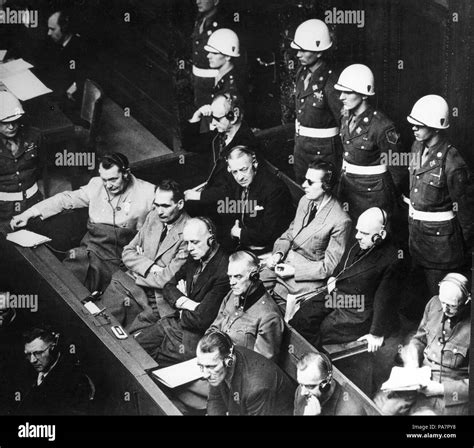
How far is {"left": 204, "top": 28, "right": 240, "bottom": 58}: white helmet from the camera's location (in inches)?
543

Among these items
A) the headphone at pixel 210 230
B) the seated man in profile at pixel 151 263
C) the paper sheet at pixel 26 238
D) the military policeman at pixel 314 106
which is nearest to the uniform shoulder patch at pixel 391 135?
the military policeman at pixel 314 106

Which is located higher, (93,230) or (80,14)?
(80,14)

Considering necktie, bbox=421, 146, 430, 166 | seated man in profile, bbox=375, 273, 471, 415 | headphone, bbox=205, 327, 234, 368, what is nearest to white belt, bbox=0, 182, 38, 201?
headphone, bbox=205, 327, 234, 368

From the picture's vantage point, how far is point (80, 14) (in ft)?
45.4

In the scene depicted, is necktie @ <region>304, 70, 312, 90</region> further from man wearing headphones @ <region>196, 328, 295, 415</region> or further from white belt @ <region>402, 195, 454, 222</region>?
man wearing headphones @ <region>196, 328, 295, 415</region>

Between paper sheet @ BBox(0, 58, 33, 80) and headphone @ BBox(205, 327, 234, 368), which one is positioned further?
paper sheet @ BBox(0, 58, 33, 80)

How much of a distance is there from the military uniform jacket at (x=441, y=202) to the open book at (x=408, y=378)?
88cm

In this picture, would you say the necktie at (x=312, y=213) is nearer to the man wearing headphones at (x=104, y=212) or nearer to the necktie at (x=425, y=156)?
the necktie at (x=425, y=156)

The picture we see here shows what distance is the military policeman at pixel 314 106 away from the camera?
13750 mm

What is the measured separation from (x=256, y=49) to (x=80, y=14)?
149cm

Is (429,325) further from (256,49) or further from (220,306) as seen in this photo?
(256,49)

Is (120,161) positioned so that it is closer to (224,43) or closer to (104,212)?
(104,212)

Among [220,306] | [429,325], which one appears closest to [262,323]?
[220,306]

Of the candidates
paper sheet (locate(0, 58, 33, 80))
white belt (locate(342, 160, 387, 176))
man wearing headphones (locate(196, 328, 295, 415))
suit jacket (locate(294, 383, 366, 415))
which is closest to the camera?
man wearing headphones (locate(196, 328, 295, 415))
